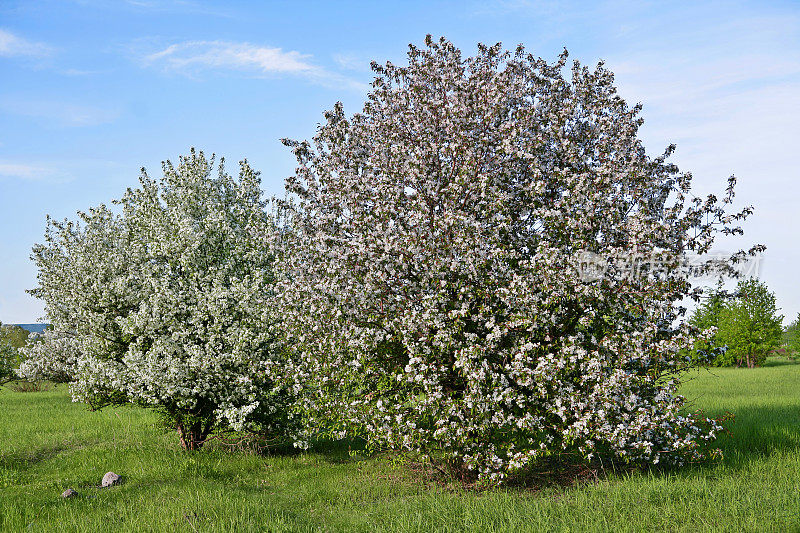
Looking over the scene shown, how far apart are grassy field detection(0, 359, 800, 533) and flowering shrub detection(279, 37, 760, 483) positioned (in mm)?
1065

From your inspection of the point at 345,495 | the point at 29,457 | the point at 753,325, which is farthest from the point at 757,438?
the point at 753,325

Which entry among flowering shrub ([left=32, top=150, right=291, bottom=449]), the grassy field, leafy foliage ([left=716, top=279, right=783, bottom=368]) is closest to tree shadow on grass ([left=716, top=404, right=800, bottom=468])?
the grassy field

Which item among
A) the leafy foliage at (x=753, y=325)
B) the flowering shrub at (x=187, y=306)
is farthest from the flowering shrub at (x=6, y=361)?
the leafy foliage at (x=753, y=325)

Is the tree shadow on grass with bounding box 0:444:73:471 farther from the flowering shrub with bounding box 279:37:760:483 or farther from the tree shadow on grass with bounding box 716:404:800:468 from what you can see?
the tree shadow on grass with bounding box 716:404:800:468

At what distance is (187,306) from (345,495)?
7509mm

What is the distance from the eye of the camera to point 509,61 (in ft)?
47.0

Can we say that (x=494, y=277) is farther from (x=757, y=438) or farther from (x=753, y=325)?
(x=753, y=325)

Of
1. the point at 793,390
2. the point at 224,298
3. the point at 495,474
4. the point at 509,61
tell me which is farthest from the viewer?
the point at 793,390

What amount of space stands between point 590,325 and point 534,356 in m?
1.79

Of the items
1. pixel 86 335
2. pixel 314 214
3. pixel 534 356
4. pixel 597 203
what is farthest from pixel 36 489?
pixel 597 203

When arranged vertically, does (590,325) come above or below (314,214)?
below

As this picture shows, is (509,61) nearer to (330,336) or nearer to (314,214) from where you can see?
(314,214)

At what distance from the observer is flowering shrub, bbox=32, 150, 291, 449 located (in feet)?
52.5

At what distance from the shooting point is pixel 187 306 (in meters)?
16.6
